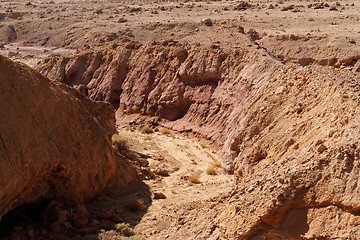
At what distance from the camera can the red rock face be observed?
1123cm

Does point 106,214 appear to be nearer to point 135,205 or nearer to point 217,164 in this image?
point 135,205

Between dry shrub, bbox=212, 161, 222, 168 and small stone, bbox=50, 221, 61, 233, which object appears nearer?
small stone, bbox=50, 221, 61, 233

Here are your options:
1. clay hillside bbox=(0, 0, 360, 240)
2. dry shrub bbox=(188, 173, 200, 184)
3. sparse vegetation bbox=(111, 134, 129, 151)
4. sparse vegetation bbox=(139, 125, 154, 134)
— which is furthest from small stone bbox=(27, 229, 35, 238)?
sparse vegetation bbox=(139, 125, 154, 134)

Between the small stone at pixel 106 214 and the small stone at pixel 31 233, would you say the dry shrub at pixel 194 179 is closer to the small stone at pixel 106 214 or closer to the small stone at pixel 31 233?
the small stone at pixel 106 214

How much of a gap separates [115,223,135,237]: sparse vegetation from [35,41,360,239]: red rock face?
309 centimetres

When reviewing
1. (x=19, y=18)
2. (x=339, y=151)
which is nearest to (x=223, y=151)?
(x=339, y=151)

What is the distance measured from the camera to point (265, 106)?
20.6 metres

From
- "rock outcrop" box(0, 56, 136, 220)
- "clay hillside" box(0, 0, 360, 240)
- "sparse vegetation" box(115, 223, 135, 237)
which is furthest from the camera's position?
"sparse vegetation" box(115, 223, 135, 237)

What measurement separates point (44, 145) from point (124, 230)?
3.38 m

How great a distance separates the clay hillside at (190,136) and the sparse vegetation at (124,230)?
29 millimetres

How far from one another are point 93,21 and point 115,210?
37.3 meters

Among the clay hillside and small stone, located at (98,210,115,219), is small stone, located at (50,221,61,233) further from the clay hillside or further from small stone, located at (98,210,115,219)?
small stone, located at (98,210,115,219)

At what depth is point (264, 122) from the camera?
19984 mm

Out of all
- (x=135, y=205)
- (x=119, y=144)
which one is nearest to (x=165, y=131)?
(x=119, y=144)
